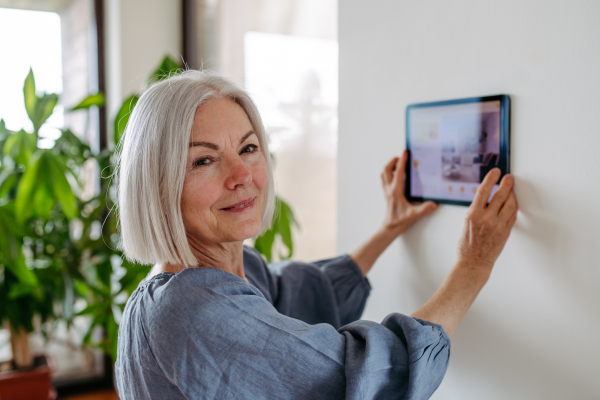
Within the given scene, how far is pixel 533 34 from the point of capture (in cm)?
76

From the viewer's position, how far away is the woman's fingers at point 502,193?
0.80 metres

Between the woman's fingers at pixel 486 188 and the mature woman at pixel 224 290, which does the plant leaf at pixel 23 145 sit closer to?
the mature woman at pixel 224 290

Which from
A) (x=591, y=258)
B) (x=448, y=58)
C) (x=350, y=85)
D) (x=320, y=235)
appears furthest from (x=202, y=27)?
(x=591, y=258)

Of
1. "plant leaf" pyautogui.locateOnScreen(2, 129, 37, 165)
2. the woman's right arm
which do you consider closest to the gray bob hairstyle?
the woman's right arm

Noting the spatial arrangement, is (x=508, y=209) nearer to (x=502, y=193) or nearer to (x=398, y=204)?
(x=502, y=193)

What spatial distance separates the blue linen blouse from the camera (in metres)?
0.70

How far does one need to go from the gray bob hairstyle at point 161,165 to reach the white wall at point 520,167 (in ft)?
1.20

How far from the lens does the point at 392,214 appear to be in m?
1.05

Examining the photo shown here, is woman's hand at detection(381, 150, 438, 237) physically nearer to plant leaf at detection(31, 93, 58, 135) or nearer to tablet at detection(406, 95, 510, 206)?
tablet at detection(406, 95, 510, 206)

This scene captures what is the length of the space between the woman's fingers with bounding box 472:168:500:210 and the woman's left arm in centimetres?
15

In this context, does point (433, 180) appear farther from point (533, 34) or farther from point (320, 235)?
point (320, 235)

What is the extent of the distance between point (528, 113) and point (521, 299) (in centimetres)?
30

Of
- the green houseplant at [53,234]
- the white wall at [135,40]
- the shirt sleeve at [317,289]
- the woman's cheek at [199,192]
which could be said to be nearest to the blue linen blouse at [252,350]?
the woman's cheek at [199,192]

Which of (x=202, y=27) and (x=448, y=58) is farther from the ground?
(x=202, y=27)
